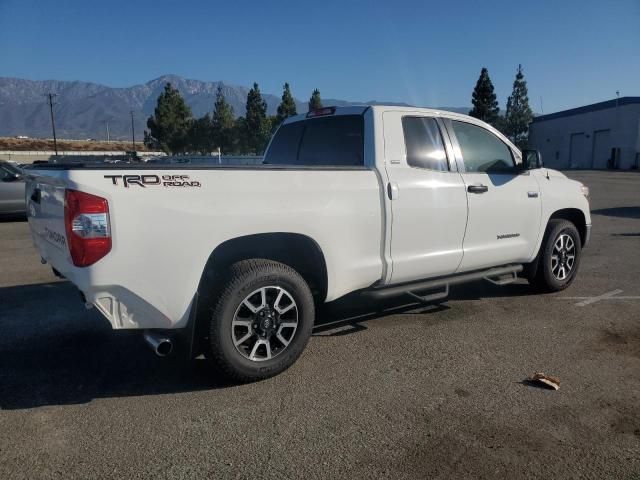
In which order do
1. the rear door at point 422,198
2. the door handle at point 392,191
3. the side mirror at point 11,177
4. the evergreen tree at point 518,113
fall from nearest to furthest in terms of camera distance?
the door handle at point 392,191 → the rear door at point 422,198 → the side mirror at point 11,177 → the evergreen tree at point 518,113

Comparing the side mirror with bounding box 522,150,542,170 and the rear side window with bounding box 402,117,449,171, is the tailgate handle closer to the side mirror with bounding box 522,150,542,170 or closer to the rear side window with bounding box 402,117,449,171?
the rear side window with bounding box 402,117,449,171

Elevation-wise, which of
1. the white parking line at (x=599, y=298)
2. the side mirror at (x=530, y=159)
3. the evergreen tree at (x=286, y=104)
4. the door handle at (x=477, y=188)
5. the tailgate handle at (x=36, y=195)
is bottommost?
the white parking line at (x=599, y=298)

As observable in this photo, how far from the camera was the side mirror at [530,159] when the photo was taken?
5.29m

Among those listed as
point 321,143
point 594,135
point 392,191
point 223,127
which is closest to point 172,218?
point 392,191

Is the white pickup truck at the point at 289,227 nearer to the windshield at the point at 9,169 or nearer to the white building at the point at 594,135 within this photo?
the windshield at the point at 9,169

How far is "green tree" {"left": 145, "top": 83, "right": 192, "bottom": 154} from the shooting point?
58188mm

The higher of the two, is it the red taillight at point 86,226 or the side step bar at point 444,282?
the red taillight at point 86,226

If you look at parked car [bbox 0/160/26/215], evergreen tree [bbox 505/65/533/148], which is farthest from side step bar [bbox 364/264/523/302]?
evergreen tree [bbox 505/65/533/148]

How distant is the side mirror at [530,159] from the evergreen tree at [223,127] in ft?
195

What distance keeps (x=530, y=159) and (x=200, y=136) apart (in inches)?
2341

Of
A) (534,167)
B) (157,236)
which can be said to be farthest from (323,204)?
(534,167)

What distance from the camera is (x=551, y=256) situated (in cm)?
579

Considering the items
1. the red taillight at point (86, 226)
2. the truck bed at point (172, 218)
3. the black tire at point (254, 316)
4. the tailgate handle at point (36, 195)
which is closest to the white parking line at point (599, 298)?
the truck bed at point (172, 218)

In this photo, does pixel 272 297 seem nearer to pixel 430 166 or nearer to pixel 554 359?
pixel 430 166
